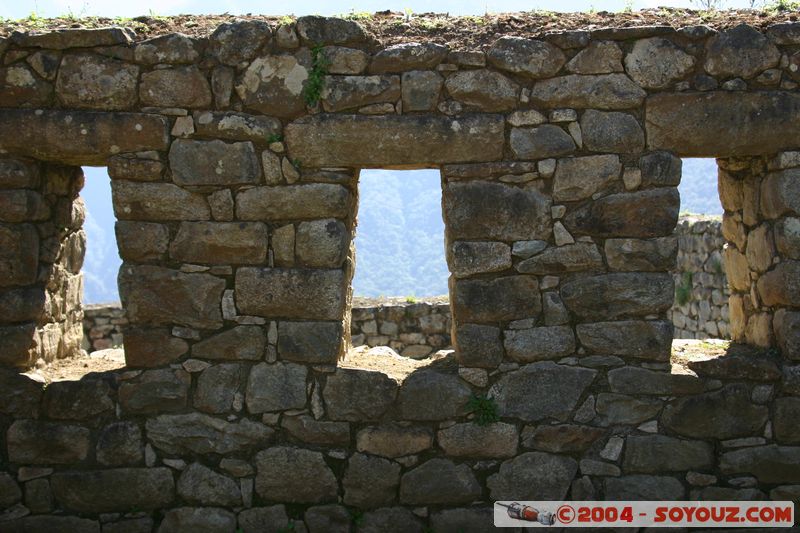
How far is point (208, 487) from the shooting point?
4855 mm

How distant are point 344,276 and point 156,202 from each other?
1.17 meters

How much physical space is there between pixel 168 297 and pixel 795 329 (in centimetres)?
363

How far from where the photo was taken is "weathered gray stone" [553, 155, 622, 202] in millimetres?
4742

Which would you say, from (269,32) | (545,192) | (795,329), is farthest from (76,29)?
(795,329)

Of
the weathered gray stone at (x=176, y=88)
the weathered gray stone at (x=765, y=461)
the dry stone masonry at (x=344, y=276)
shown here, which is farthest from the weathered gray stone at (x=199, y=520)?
the weathered gray stone at (x=765, y=461)

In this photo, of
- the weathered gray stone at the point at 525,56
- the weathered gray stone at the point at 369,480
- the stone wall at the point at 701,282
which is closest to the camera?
the weathered gray stone at the point at 525,56

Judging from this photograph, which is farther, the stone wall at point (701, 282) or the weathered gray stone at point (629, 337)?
the stone wall at point (701, 282)

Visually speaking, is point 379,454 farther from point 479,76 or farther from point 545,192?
point 479,76

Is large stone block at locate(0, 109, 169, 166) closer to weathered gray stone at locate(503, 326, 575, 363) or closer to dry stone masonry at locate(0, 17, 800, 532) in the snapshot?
dry stone masonry at locate(0, 17, 800, 532)

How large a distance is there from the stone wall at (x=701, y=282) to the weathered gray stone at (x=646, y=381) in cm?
459

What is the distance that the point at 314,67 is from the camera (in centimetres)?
473

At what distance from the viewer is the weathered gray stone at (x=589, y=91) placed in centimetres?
472

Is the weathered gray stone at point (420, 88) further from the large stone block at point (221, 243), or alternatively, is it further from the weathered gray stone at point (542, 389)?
the weathered gray stone at point (542, 389)

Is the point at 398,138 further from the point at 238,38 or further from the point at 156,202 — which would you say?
the point at 156,202
